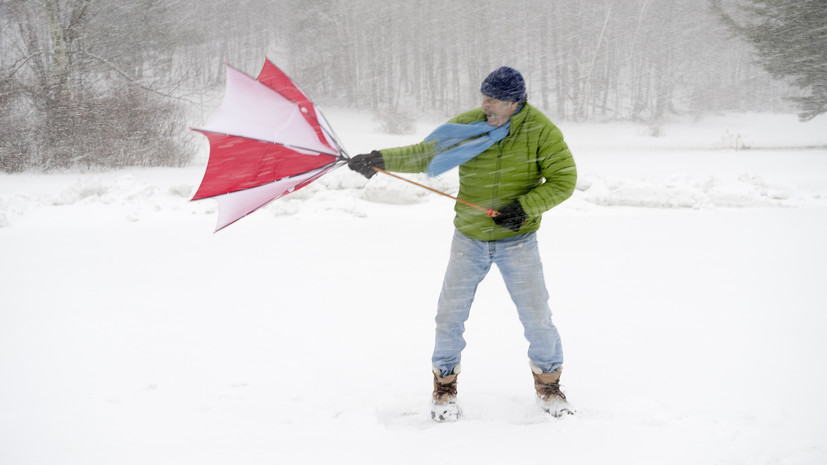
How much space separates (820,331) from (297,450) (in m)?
3.62

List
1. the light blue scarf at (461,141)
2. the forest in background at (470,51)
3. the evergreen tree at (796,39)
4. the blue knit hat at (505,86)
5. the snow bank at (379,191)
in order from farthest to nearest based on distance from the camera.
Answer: the forest in background at (470,51)
the evergreen tree at (796,39)
the snow bank at (379,191)
the light blue scarf at (461,141)
the blue knit hat at (505,86)

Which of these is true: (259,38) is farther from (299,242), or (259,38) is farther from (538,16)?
(299,242)

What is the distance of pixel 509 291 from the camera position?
2.69 meters

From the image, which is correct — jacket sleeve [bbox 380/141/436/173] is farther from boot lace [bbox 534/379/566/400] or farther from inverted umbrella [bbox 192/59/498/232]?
boot lace [bbox 534/379/566/400]

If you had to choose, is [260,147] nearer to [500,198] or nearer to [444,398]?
[500,198]

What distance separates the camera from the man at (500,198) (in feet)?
8.27

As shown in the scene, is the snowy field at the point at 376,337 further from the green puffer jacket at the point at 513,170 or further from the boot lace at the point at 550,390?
the green puffer jacket at the point at 513,170

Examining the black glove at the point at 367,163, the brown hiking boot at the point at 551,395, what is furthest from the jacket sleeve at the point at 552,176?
the brown hiking boot at the point at 551,395

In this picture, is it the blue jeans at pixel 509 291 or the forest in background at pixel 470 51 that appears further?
the forest in background at pixel 470 51

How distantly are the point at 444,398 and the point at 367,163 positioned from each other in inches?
50.7

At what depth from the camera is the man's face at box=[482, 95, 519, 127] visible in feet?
8.21

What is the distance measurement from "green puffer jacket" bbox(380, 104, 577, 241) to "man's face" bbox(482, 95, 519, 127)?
0.04 m

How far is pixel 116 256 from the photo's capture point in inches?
226

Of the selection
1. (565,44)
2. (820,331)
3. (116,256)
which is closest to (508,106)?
(820,331)
